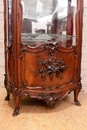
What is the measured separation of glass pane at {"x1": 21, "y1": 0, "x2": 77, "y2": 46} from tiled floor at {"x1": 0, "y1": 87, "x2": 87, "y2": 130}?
0.66 m

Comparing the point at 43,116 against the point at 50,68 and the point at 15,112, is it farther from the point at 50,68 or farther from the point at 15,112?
the point at 50,68

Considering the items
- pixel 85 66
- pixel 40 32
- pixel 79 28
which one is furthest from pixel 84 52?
pixel 40 32

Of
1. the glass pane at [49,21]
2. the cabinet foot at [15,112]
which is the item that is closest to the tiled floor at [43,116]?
the cabinet foot at [15,112]

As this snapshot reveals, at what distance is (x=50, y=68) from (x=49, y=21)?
1.80 ft

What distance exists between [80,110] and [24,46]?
0.85 meters

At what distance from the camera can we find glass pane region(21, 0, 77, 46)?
62.8 inches

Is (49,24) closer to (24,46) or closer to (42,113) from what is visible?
(24,46)

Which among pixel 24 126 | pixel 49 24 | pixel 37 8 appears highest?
pixel 37 8

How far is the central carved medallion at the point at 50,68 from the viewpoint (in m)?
1.52

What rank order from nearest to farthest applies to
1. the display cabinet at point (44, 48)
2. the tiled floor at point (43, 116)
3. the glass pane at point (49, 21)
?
the tiled floor at point (43, 116)
the display cabinet at point (44, 48)
the glass pane at point (49, 21)

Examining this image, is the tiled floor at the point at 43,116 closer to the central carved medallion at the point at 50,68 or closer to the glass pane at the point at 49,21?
the central carved medallion at the point at 50,68

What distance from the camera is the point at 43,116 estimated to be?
154 cm

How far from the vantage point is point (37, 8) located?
5.75 ft

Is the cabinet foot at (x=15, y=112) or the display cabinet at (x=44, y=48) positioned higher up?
the display cabinet at (x=44, y=48)
